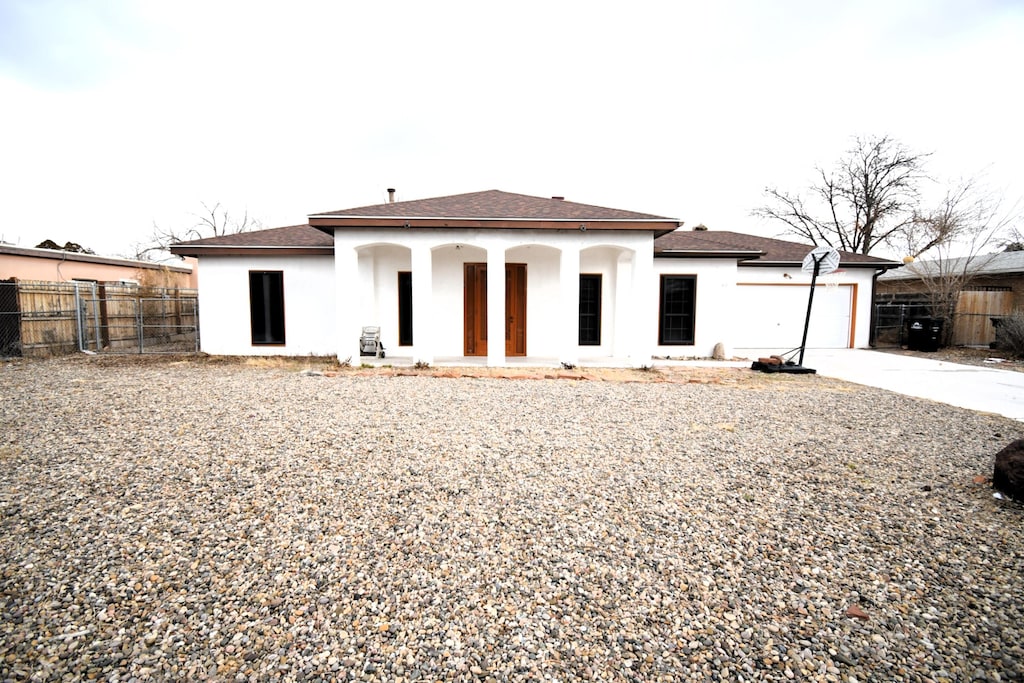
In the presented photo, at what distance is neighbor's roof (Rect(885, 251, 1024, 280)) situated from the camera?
50.4 ft

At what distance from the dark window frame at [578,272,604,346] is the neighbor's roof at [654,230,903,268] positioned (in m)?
2.04

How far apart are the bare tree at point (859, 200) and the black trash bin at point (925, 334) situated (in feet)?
38.7

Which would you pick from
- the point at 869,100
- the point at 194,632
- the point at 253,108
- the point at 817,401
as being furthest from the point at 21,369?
the point at 869,100

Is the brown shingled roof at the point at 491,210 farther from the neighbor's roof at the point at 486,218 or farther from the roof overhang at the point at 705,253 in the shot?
the roof overhang at the point at 705,253

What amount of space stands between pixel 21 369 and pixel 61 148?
1257cm

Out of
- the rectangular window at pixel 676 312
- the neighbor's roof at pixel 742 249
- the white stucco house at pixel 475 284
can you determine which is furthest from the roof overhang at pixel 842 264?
the rectangular window at pixel 676 312

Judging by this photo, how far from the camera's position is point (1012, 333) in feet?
41.7

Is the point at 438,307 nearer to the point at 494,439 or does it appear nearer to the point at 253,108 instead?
the point at 494,439

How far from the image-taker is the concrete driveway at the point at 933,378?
290 inches

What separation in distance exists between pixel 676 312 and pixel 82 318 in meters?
17.0

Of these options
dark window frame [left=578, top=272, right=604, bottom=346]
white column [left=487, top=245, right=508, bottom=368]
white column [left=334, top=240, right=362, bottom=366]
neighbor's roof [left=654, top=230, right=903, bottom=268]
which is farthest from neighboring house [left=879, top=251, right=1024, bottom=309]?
white column [left=334, top=240, right=362, bottom=366]

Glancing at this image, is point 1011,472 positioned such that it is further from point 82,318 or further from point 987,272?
point 987,272

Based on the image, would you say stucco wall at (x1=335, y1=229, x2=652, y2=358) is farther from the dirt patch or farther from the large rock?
the large rock

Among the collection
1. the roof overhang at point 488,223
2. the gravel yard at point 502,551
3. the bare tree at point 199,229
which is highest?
the bare tree at point 199,229
